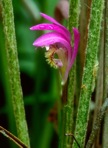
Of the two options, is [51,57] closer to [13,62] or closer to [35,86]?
[13,62]

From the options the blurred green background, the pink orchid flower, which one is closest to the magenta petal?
the pink orchid flower

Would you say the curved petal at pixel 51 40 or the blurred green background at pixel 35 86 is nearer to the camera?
the curved petal at pixel 51 40

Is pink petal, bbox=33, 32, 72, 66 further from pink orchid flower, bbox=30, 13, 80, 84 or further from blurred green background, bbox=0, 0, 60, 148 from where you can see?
blurred green background, bbox=0, 0, 60, 148

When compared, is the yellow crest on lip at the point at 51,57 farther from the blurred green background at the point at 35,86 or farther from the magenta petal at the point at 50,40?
the blurred green background at the point at 35,86

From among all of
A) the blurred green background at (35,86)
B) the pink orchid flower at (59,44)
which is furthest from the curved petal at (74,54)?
A: the blurred green background at (35,86)

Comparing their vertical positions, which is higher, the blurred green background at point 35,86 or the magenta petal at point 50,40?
the magenta petal at point 50,40
